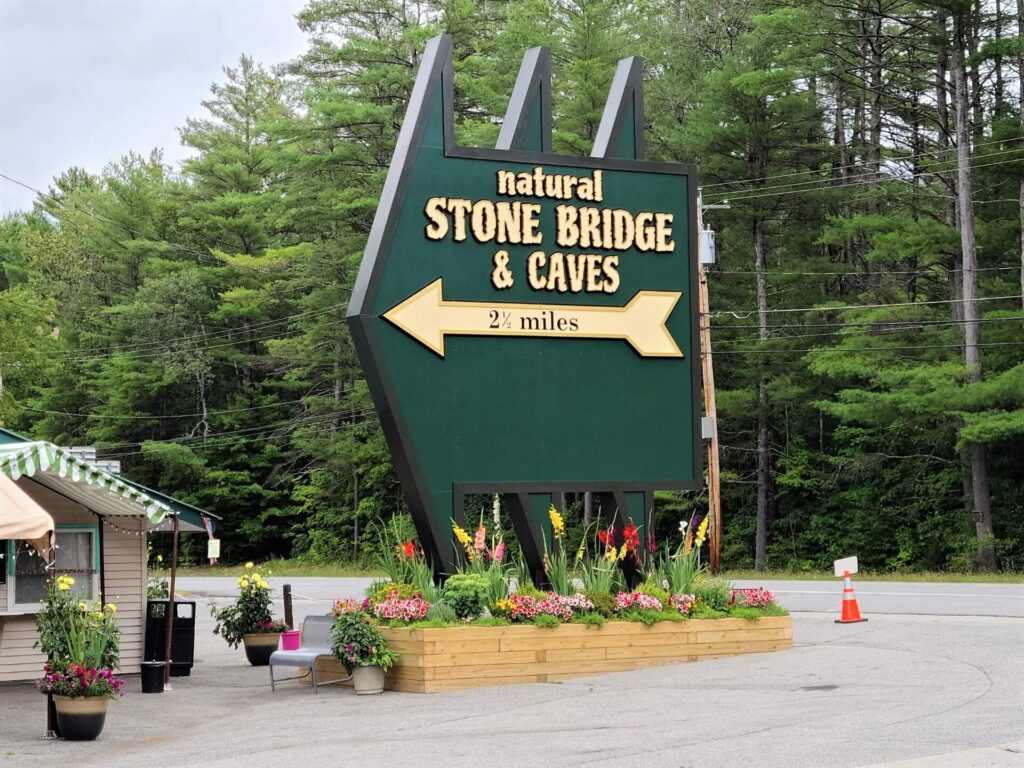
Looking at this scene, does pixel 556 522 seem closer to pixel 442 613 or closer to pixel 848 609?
pixel 442 613

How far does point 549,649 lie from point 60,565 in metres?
6.55

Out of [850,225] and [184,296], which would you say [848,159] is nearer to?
[850,225]

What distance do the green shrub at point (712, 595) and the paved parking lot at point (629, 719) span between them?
Result: 80cm

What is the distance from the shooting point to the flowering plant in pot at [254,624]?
19.0 meters

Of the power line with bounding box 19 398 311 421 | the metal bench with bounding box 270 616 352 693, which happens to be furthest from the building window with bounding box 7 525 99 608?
the power line with bounding box 19 398 311 421

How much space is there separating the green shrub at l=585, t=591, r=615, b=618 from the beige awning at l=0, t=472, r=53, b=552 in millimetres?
6196

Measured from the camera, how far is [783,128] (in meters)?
40.9

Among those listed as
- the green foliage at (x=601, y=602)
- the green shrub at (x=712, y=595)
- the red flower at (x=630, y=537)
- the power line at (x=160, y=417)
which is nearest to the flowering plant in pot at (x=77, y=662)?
the green foliage at (x=601, y=602)

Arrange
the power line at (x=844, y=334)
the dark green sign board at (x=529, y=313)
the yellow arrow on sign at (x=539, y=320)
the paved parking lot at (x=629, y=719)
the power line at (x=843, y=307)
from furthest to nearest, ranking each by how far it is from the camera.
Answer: the power line at (x=844, y=334) → the power line at (x=843, y=307) → the yellow arrow on sign at (x=539, y=320) → the dark green sign board at (x=529, y=313) → the paved parking lot at (x=629, y=719)

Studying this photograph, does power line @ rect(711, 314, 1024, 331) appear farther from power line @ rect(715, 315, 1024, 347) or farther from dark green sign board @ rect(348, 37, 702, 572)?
dark green sign board @ rect(348, 37, 702, 572)

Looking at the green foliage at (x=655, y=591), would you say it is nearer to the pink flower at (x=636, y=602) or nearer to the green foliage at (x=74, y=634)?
the pink flower at (x=636, y=602)

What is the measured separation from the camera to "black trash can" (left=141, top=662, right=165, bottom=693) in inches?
626

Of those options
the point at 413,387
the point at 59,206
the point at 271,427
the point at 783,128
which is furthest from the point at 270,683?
the point at 59,206

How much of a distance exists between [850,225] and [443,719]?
83.6ft
